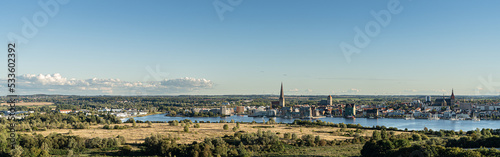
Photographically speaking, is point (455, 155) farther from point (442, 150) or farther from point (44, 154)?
point (44, 154)

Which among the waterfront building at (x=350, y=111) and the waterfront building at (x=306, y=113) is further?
the waterfront building at (x=350, y=111)

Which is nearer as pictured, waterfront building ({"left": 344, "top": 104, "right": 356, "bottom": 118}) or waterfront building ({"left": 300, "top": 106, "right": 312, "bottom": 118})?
waterfront building ({"left": 300, "top": 106, "right": 312, "bottom": 118})

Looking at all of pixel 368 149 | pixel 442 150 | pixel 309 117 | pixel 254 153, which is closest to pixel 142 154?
pixel 254 153

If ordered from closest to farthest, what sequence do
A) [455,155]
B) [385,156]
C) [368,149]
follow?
[455,155]
[385,156]
[368,149]

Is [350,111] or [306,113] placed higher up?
[350,111]

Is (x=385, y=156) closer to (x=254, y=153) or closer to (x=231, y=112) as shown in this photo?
(x=254, y=153)

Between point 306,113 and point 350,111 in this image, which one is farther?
point 350,111

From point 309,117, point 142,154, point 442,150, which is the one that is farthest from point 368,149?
point 309,117

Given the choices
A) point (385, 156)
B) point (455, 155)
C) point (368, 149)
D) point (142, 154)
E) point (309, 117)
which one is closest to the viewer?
point (455, 155)

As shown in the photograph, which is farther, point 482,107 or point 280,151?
point 482,107
